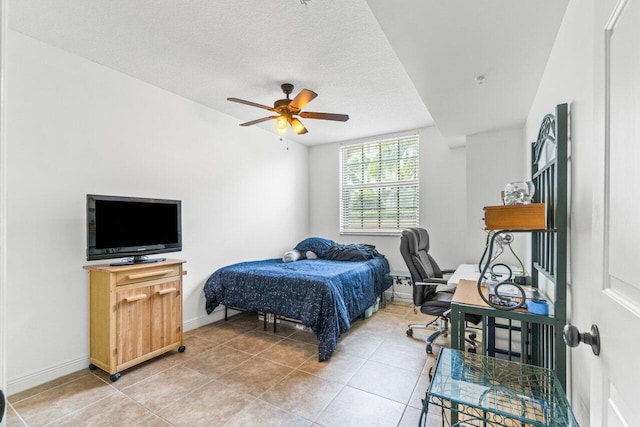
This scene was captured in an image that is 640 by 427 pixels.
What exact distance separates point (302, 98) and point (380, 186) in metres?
2.54

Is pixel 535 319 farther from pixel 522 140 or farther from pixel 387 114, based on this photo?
pixel 387 114

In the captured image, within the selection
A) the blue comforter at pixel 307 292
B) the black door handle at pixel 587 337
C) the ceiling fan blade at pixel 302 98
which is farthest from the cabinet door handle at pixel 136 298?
the black door handle at pixel 587 337

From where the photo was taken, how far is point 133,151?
2840mm

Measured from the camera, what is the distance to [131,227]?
2543 millimetres

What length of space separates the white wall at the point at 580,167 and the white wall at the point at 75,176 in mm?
3260

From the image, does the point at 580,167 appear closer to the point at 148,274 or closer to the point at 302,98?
the point at 302,98

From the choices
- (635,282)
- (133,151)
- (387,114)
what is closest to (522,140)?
(387,114)

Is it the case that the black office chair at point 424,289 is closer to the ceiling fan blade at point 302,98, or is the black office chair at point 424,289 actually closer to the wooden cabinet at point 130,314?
the ceiling fan blade at point 302,98

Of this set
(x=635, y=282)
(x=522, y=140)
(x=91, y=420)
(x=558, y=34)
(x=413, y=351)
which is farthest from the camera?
(x=522, y=140)

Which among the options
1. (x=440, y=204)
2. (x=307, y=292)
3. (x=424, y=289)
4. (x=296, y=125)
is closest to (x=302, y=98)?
(x=296, y=125)

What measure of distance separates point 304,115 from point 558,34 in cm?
189

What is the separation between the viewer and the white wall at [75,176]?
7.03 feet

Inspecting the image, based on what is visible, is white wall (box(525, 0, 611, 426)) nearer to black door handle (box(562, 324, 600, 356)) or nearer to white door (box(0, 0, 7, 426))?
black door handle (box(562, 324, 600, 356))

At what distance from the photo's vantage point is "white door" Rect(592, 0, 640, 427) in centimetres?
52
